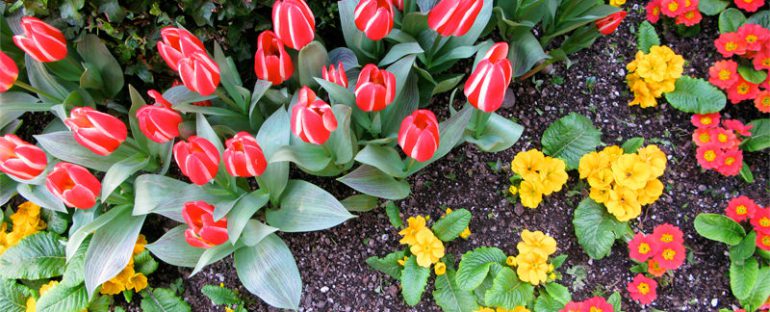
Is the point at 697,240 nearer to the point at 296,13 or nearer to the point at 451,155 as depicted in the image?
the point at 451,155

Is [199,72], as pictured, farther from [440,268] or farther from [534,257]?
[534,257]

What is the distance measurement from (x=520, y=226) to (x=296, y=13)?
1122 millimetres

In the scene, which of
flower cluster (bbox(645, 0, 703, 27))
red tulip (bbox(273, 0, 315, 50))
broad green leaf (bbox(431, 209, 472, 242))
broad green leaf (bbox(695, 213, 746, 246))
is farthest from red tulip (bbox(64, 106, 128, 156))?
flower cluster (bbox(645, 0, 703, 27))

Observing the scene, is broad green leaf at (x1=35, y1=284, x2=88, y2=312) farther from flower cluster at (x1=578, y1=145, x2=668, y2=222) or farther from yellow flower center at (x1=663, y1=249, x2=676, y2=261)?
yellow flower center at (x1=663, y1=249, x2=676, y2=261)

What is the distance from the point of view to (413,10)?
7.17 feet

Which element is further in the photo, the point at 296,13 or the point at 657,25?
the point at 657,25

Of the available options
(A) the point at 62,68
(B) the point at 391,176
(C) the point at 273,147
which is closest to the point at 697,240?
(B) the point at 391,176

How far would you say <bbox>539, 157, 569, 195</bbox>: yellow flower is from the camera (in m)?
2.08

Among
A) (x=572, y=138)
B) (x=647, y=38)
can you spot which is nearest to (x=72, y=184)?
(x=572, y=138)

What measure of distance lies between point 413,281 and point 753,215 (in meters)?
1.20

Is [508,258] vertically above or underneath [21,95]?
underneath

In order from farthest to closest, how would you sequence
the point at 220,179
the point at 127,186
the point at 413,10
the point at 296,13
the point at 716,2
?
the point at 716,2 → the point at 413,10 → the point at 127,186 → the point at 220,179 → the point at 296,13

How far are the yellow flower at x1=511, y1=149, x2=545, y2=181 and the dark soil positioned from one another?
15cm

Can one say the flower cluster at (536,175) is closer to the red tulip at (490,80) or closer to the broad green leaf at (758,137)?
the red tulip at (490,80)
